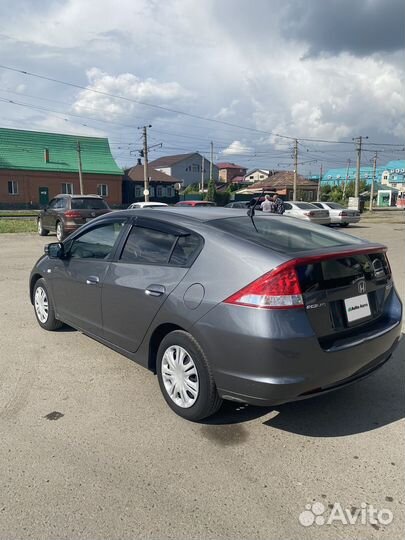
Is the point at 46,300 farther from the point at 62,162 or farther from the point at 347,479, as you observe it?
the point at 62,162

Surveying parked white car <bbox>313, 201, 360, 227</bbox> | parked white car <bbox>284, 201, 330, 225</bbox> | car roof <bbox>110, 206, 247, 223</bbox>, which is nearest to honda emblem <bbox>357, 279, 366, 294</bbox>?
car roof <bbox>110, 206, 247, 223</bbox>

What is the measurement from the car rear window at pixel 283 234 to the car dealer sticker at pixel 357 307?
1.43 feet

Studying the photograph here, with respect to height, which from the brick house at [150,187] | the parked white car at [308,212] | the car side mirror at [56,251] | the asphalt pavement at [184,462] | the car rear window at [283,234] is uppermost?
the brick house at [150,187]

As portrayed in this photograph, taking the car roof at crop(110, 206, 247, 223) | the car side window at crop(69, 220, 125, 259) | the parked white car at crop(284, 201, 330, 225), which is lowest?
the parked white car at crop(284, 201, 330, 225)

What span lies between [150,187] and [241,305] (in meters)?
54.6

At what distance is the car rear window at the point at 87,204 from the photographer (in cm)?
1480

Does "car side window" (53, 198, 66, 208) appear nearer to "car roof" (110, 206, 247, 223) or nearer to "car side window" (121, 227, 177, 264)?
"car roof" (110, 206, 247, 223)

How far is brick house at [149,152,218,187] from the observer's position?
266 feet

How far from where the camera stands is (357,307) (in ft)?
10.0

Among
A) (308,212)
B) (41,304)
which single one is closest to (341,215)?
(308,212)

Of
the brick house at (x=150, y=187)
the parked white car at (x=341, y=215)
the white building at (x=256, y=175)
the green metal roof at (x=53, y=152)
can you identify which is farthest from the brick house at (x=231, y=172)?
the parked white car at (x=341, y=215)

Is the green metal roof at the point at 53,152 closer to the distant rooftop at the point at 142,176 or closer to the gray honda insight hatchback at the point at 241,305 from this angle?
the distant rooftop at the point at 142,176

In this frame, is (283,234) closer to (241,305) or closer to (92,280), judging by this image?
(241,305)

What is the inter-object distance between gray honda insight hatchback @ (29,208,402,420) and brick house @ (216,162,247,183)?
113 m
